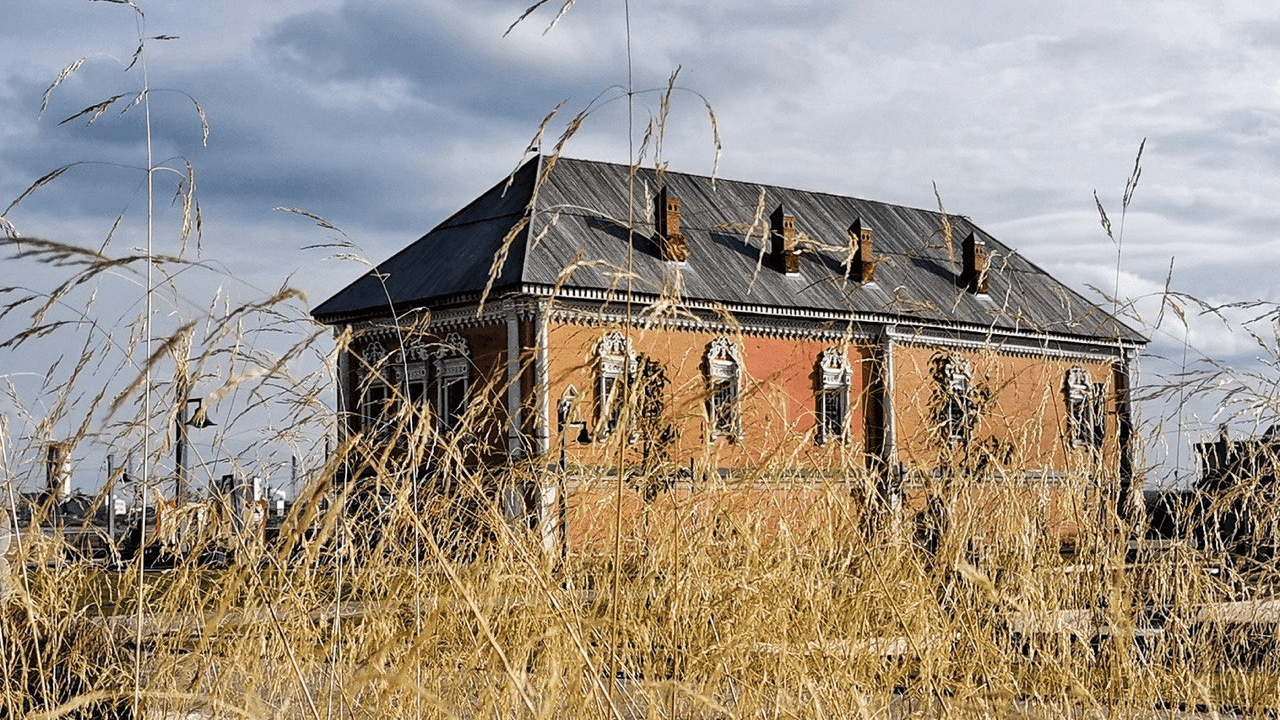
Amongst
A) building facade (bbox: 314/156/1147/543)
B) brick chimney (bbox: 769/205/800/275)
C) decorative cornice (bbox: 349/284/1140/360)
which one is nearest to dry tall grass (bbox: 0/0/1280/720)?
building facade (bbox: 314/156/1147/543)

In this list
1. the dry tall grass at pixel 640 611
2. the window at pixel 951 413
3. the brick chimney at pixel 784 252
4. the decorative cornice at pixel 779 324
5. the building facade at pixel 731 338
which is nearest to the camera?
the dry tall grass at pixel 640 611

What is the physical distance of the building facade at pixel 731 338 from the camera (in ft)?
11.4

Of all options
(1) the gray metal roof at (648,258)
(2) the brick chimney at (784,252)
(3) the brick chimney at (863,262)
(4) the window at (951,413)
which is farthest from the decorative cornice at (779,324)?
(4) the window at (951,413)

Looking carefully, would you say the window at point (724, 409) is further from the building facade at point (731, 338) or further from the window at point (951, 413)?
the window at point (951, 413)

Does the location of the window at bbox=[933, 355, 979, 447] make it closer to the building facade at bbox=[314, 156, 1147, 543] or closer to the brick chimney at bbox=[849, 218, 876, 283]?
the building facade at bbox=[314, 156, 1147, 543]

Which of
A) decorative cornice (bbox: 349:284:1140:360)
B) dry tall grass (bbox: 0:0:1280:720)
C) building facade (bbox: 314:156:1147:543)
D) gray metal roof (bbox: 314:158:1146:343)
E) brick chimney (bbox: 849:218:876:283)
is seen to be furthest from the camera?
brick chimney (bbox: 849:218:876:283)

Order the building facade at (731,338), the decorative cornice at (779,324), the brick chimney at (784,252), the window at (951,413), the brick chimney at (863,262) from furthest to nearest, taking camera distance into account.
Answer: the brick chimney at (863,262)
the brick chimney at (784,252)
the decorative cornice at (779,324)
the window at (951,413)
the building facade at (731,338)

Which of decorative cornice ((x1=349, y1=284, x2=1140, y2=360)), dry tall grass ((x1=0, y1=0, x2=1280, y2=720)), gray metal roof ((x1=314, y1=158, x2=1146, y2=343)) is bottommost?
dry tall grass ((x1=0, y1=0, x2=1280, y2=720))

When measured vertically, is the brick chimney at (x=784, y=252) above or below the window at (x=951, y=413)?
above

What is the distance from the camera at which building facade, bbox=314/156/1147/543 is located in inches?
137

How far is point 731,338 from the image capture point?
375 inches

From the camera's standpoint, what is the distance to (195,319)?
2037 millimetres

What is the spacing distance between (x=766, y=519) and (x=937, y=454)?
0.87m

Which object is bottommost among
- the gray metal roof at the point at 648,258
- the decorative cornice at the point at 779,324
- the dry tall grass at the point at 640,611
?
the dry tall grass at the point at 640,611
